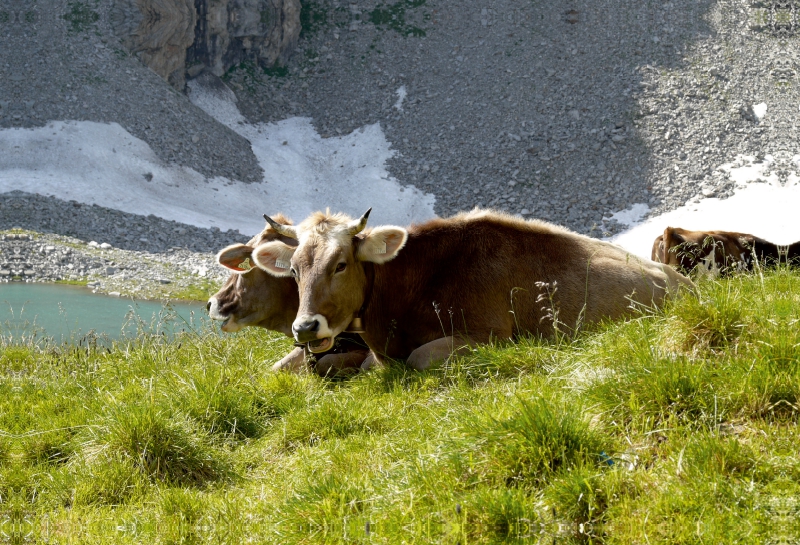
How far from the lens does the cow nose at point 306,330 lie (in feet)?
24.0

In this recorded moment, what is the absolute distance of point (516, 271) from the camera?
332 inches

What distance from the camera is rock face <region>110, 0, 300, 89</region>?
185 ft

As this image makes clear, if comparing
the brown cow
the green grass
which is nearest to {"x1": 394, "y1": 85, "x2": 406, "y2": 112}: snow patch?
the brown cow

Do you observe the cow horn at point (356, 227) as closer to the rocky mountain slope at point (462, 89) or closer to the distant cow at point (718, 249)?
the distant cow at point (718, 249)

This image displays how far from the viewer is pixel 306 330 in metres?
7.32

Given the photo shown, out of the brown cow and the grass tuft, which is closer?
the grass tuft

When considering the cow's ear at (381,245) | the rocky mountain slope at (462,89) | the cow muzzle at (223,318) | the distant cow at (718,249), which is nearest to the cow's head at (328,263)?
the cow's ear at (381,245)

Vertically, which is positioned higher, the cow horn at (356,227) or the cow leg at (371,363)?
the cow horn at (356,227)

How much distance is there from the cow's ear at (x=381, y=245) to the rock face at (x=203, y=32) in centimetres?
5297

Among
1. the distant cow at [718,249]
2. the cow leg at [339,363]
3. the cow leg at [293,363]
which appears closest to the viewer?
the cow leg at [293,363]

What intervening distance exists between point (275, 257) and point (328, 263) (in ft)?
3.02

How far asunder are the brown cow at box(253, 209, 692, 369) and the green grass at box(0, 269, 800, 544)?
2.89 feet

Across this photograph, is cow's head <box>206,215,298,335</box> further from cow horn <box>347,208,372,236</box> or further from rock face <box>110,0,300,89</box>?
rock face <box>110,0,300,89</box>

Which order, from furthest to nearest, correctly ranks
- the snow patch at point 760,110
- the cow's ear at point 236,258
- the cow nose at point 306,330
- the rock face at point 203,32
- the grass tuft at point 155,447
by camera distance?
1. the rock face at point 203,32
2. the snow patch at point 760,110
3. the cow's ear at point 236,258
4. the cow nose at point 306,330
5. the grass tuft at point 155,447
